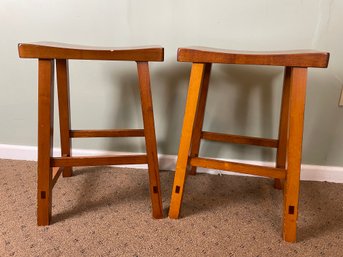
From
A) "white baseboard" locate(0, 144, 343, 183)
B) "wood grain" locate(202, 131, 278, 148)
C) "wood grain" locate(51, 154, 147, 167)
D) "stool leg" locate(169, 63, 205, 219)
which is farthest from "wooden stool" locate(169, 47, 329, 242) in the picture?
"white baseboard" locate(0, 144, 343, 183)

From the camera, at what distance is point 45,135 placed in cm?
80

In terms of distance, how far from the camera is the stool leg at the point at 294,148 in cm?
75

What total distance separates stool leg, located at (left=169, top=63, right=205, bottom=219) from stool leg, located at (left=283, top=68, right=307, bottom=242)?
23cm

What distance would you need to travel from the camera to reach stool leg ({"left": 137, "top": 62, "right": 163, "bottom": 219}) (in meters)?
0.82

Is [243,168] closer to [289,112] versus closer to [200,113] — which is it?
[289,112]

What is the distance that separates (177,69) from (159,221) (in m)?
0.55

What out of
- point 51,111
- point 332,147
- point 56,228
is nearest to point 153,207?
point 56,228

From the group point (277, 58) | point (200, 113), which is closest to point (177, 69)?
point (200, 113)

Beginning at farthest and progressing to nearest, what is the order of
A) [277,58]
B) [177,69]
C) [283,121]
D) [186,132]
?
[177,69] → [283,121] → [186,132] → [277,58]

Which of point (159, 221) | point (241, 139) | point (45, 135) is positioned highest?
point (45, 135)

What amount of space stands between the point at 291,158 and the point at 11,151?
108 cm

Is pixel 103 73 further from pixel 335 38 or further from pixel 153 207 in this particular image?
pixel 335 38

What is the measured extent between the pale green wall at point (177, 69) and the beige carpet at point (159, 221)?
169 mm

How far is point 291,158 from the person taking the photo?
779 mm
